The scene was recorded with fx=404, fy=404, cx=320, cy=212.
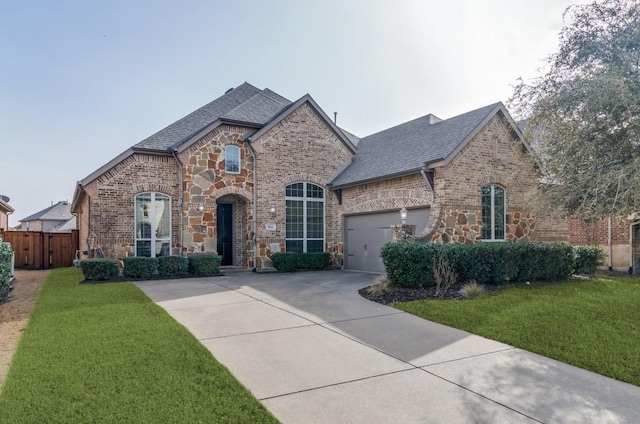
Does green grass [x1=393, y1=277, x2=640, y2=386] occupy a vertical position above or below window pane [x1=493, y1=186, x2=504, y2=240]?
below

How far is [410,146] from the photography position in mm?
14531

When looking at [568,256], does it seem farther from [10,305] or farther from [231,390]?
[10,305]

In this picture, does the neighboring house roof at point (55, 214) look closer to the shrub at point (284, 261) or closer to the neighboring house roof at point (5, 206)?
the neighboring house roof at point (5, 206)

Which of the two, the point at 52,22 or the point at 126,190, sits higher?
the point at 52,22

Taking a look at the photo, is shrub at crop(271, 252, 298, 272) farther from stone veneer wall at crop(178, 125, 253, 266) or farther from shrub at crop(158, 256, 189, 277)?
shrub at crop(158, 256, 189, 277)

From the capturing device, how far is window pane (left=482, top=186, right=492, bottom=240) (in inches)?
517

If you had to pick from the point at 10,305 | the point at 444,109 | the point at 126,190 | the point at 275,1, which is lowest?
the point at 10,305

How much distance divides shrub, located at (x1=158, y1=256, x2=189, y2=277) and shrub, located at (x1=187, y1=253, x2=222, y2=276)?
0.24 metres

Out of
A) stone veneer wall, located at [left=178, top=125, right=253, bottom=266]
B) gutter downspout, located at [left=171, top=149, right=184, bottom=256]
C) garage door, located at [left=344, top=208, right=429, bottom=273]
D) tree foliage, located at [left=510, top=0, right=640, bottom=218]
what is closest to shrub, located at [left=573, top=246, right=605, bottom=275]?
tree foliage, located at [left=510, top=0, right=640, bottom=218]

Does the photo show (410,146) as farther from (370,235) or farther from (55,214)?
(55,214)

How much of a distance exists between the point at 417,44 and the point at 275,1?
13.1 ft

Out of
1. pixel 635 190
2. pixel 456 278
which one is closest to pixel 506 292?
pixel 456 278

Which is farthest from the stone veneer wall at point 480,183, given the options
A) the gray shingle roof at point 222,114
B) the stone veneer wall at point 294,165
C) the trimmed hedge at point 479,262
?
the gray shingle roof at point 222,114

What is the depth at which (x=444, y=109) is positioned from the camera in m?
16.7
